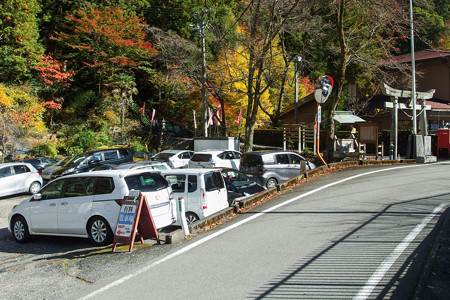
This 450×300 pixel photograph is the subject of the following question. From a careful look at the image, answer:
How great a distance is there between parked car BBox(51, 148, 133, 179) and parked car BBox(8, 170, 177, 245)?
10.2m

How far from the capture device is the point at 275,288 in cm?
571

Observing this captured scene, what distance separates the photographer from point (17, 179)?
57.3 ft

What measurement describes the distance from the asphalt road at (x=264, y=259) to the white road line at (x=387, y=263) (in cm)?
2

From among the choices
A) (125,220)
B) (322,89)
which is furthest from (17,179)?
(322,89)

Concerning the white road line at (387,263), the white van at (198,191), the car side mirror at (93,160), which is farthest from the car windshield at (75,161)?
the white road line at (387,263)

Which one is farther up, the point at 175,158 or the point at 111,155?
the point at 111,155

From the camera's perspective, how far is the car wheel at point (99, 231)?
340 inches

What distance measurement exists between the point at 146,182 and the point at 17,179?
1145 centimetres

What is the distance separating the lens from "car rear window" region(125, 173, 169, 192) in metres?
8.76

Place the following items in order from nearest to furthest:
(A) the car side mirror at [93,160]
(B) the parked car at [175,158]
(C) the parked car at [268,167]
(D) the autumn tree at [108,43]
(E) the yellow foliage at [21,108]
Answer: (C) the parked car at [268,167] → (A) the car side mirror at [93,160] → (B) the parked car at [175,158] → (E) the yellow foliage at [21,108] → (D) the autumn tree at [108,43]

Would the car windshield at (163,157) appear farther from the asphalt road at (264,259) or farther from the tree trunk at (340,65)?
the asphalt road at (264,259)

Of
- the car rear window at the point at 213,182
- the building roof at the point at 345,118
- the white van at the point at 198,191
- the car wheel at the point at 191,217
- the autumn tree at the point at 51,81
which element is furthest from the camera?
the autumn tree at the point at 51,81

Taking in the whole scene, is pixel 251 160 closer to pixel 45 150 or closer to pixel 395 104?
pixel 395 104

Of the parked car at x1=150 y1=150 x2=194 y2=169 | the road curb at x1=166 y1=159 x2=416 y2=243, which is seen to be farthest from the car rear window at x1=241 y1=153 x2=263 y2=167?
the parked car at x1=150 y1=150 x2=194 y2=169
